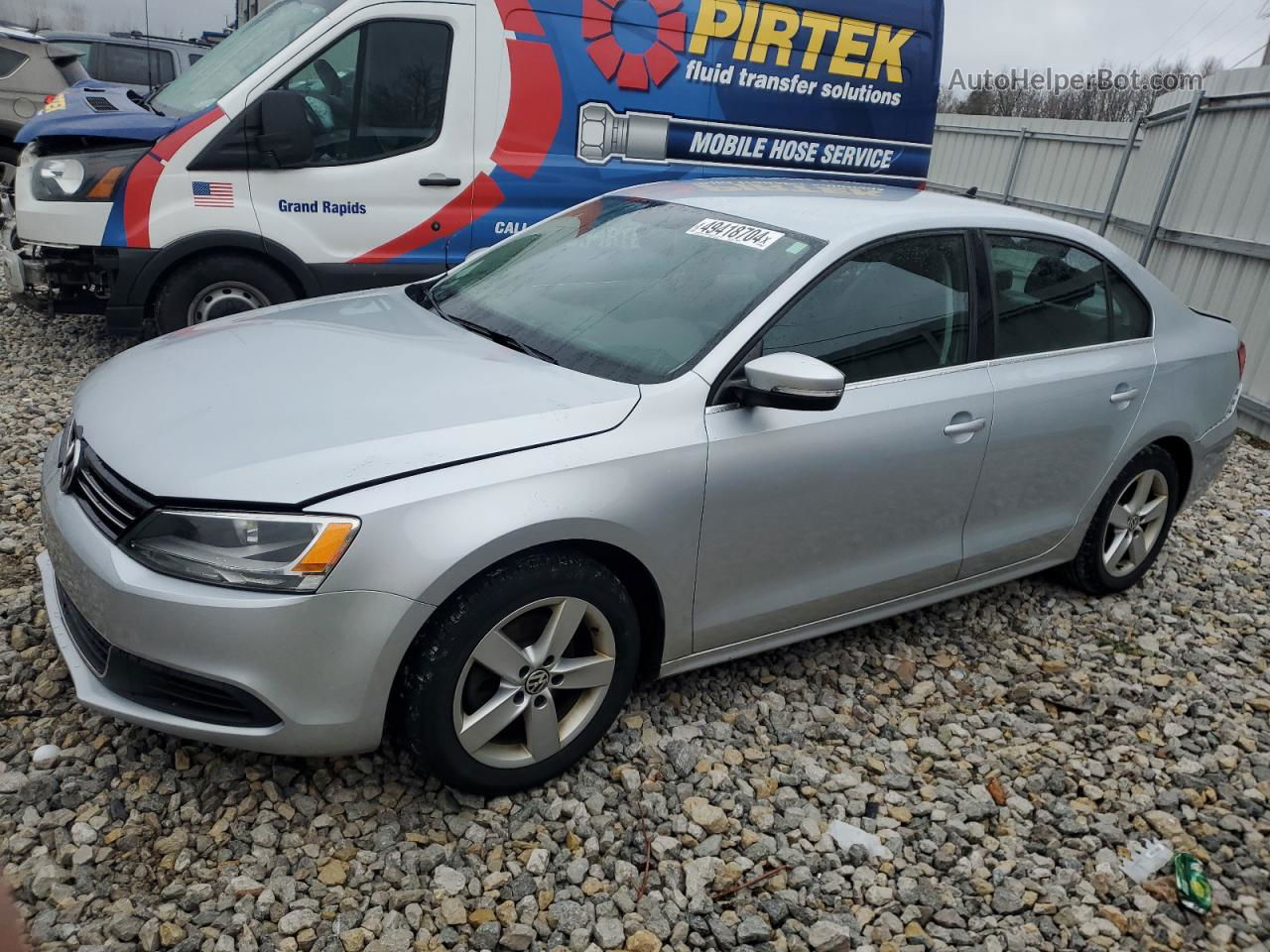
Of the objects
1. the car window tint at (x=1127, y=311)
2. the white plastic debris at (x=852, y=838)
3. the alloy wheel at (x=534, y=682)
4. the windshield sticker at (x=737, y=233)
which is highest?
the windshield sticker at (x=737, y=233)

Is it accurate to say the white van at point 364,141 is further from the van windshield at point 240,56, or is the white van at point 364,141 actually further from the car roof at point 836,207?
the car roof at point 836,207

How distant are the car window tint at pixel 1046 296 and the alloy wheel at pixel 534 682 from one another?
5.96ft

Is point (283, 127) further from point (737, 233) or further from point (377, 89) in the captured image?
point (737, 233)

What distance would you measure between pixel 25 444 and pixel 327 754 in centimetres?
326

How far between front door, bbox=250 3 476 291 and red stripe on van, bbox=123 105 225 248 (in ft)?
1.36

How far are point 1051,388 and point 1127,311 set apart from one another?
67 cm

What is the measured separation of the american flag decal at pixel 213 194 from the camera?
215 inches

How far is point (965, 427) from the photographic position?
10.9 feet

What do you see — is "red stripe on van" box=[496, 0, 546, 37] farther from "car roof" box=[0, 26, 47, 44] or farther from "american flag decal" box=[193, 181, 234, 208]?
"car roof" box=[0, 26, 47, 44]

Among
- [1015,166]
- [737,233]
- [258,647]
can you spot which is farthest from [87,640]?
[1015,166]

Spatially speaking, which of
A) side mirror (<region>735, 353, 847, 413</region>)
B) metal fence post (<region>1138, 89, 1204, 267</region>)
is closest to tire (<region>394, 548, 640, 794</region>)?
side mirror (<region>735, 353, 847, 413</region>)

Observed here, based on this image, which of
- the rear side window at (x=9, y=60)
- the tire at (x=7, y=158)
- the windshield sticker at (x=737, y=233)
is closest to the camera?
the windshield sticker at (x=737, y=233)

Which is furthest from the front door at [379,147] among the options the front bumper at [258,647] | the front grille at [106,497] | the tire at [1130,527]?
the tire at [1130,527]

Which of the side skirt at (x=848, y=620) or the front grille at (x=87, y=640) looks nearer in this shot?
the front grille at (x=87, y=640)
